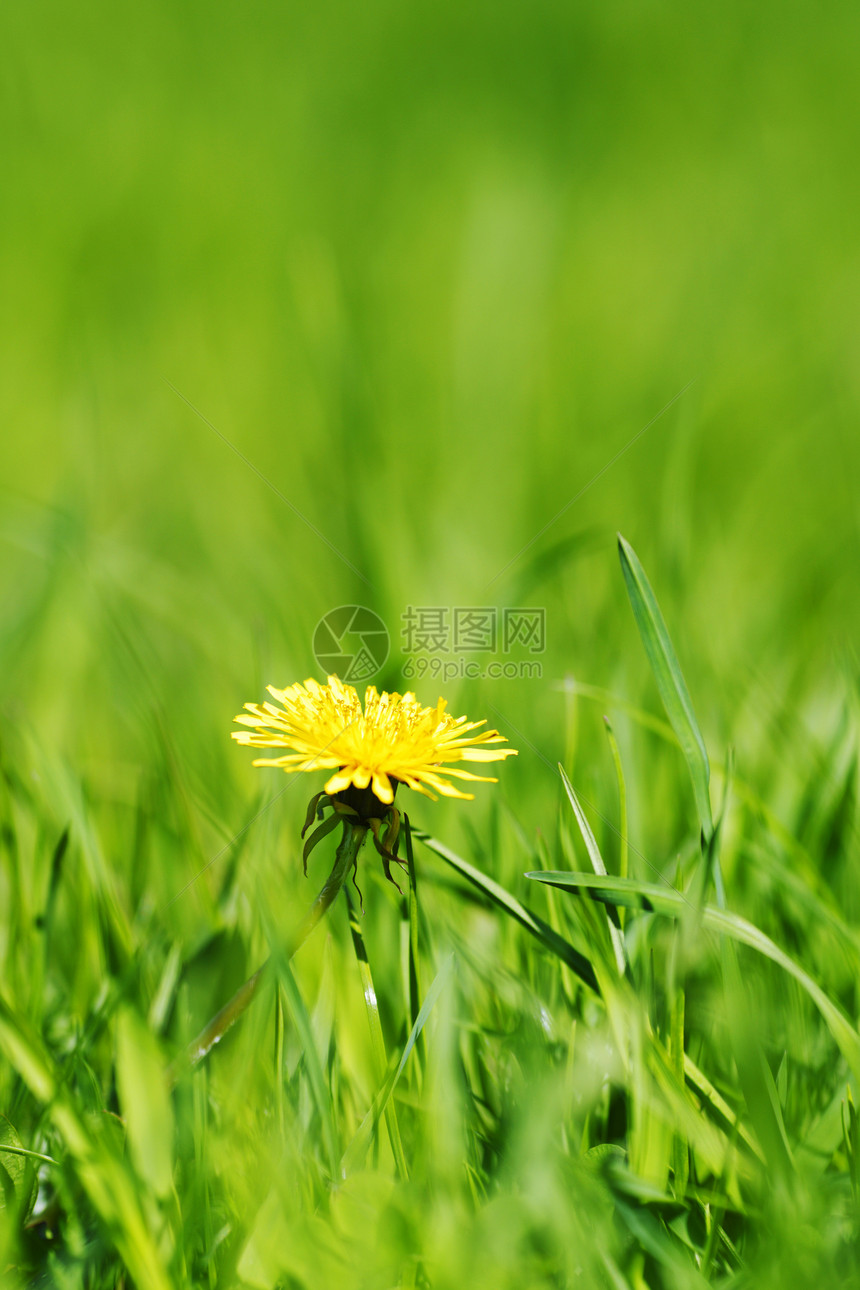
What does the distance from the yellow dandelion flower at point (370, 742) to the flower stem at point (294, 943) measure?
0.03 metres

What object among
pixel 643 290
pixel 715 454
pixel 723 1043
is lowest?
pixel 723 1043

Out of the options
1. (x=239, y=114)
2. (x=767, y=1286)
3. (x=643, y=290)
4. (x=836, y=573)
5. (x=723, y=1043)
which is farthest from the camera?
(x=239, y=114)

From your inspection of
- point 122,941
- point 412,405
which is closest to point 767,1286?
point 122,941

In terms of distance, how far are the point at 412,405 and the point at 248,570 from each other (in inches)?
28.2

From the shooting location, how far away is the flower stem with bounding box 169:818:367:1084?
65 centimetres

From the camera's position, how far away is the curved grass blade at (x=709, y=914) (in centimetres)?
64

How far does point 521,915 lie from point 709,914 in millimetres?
132

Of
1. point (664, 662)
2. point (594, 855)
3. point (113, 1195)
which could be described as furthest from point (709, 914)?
point (113, 1195)

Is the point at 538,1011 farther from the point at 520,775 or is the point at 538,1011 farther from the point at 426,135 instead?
the point at 426,135

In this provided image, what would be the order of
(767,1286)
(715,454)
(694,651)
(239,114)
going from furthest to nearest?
1. (239,114)
2. (715,454)
3. (694,651)
4. (767,1286)

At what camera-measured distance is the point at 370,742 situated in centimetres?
65

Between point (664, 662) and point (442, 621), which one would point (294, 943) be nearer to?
point (664, 662)

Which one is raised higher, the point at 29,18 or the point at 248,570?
the point at 29,18

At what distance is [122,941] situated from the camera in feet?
2.73
